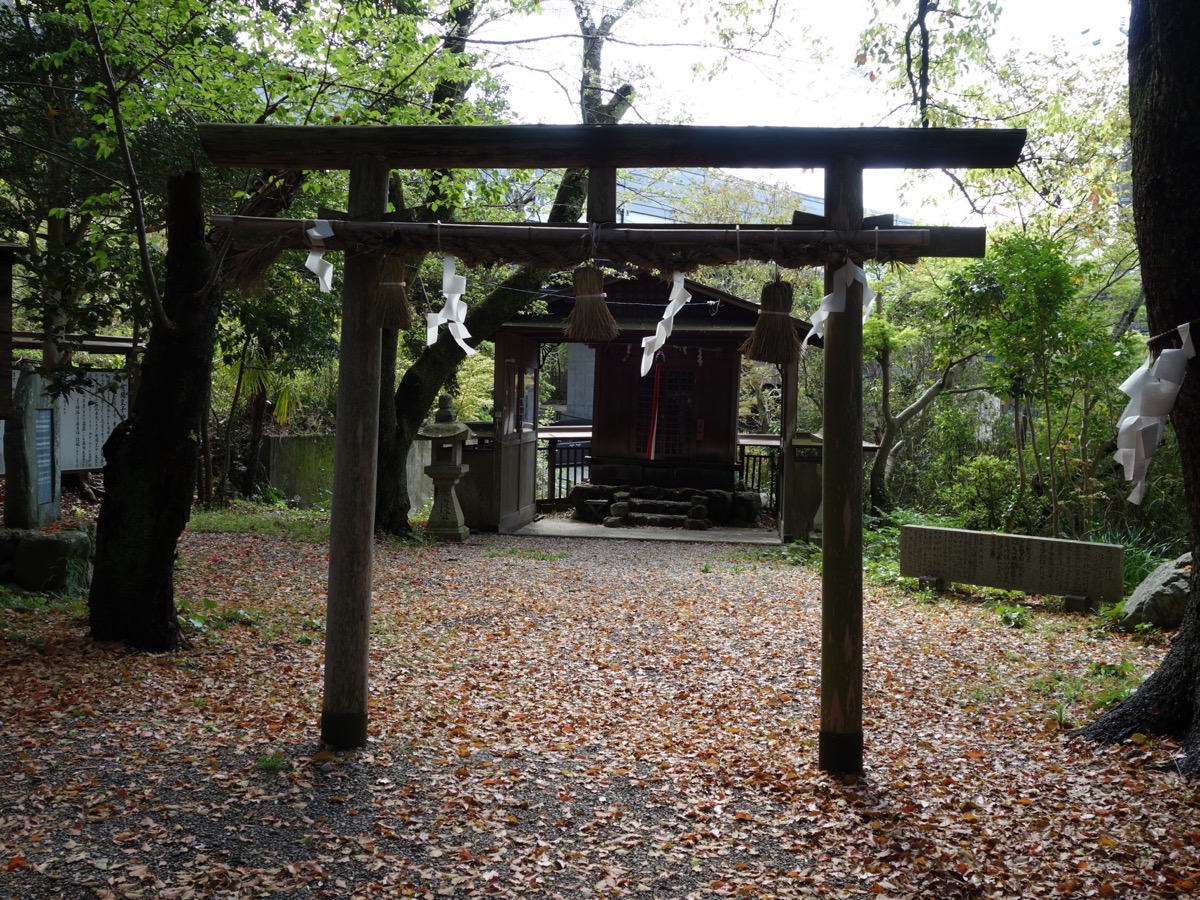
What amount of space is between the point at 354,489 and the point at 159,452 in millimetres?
1977

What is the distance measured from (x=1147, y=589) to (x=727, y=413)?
27.4ft

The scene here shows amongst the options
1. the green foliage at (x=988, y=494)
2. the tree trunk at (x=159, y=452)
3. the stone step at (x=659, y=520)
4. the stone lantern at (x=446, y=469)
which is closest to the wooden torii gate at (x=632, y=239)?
the tree trunk at (x=159, y=452)

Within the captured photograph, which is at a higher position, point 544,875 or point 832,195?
A: point 832,195

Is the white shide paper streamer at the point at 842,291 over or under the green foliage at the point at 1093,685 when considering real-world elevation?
over

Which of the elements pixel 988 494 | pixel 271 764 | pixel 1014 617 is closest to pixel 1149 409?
pixel 271 764

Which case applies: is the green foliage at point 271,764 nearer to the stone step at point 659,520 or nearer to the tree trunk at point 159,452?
the tree trunk at point 159,452

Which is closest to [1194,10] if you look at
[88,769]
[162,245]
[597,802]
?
[597,802]

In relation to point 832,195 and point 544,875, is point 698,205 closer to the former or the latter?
point 832,195

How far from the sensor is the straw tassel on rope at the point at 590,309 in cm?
460

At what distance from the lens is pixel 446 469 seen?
12258 mm

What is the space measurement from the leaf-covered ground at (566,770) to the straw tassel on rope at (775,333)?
6.76 ft

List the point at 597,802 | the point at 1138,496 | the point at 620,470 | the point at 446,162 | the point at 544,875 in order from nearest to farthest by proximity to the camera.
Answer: the point at 544,875
the point at 1138,496
the point at 597,802
the point at 446,162
the point at 620,470

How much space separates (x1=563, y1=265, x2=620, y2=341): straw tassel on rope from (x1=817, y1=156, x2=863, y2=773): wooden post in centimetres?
108

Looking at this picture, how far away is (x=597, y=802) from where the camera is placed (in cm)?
422
